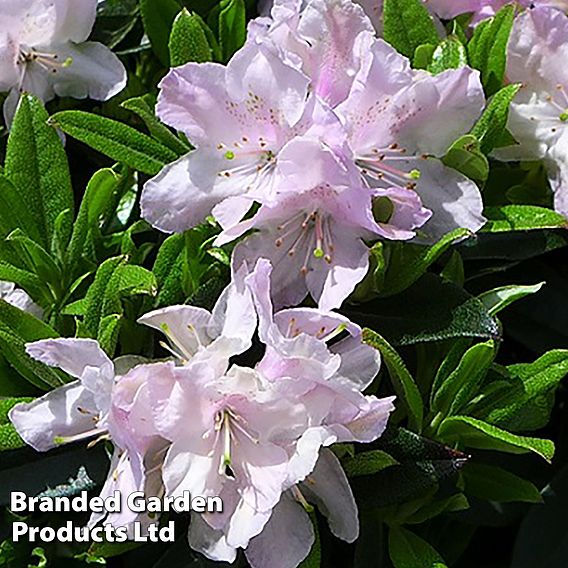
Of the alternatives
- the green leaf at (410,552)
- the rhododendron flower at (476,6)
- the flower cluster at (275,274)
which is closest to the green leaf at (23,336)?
the flower cluster at (275,274)

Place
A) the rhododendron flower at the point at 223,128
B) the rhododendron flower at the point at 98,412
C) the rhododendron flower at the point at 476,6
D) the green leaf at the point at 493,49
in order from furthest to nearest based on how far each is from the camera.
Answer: the rhododendron flower at the point at 476,6 < the green leaf at the point at 493,49 < the rhododendron flower at the point at 223,128 < the rhododendron flower at the point at 98,412

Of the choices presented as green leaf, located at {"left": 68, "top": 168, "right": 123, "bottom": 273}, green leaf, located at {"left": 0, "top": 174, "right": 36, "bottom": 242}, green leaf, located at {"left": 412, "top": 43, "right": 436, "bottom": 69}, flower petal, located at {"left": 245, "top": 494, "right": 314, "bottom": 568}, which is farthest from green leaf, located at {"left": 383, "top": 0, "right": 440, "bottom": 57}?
flower petal, located at {"left": 245, "top": 494, "right": 314, "bottom": 568}

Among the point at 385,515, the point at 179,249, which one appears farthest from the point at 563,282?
the point at 179,249

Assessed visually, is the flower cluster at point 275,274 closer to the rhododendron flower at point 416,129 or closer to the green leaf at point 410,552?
the rhododendron flower at point 416,129

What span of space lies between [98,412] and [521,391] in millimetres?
485

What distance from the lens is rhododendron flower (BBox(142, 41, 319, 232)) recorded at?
121 cm

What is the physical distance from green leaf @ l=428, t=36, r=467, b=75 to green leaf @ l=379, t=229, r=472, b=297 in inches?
9.1

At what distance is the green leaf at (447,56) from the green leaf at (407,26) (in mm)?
58

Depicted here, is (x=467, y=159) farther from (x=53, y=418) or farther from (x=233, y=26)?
(x=53, y=418)

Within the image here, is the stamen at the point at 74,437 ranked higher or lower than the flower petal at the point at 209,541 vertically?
higher

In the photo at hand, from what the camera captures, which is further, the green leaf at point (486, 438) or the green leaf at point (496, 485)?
the green leaf at point (496, 485)

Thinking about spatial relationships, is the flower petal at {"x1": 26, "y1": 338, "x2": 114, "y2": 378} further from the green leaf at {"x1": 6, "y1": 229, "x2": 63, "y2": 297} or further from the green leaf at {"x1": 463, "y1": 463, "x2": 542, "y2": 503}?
the green leaf at {"x1": 463, "y1": 463, "x2": 542, "y2": 503}

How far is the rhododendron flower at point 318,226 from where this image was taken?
116 cm

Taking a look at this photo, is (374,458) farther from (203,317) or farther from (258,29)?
(258,29)
